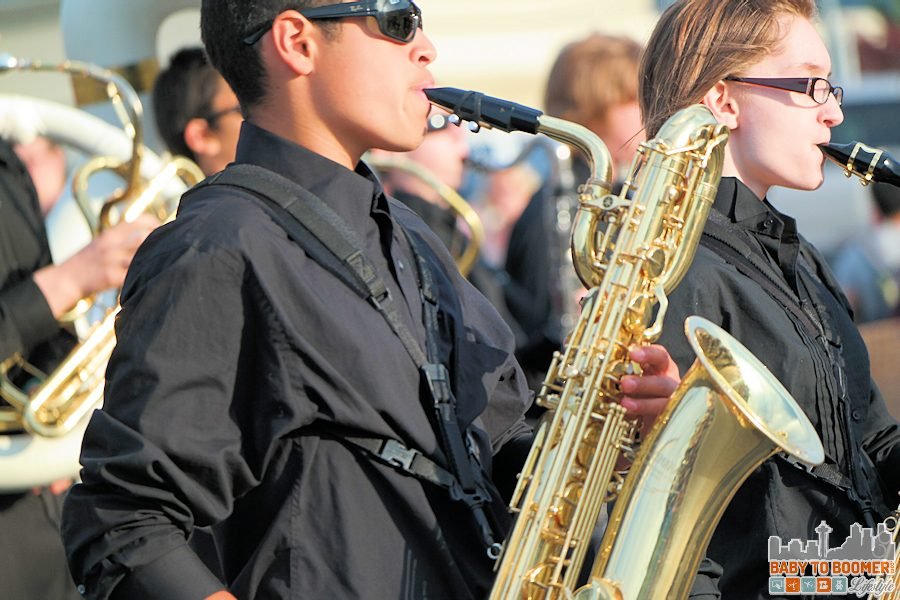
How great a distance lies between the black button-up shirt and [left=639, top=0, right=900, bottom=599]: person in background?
29.0 inches

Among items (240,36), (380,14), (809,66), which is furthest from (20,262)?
(809,66)

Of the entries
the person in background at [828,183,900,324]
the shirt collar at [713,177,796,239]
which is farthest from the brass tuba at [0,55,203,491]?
the person in background at [828,183,900,324]

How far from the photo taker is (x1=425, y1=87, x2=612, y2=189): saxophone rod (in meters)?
2.89

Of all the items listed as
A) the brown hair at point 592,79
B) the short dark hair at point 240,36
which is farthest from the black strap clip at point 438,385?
the brown hair at point 592,79

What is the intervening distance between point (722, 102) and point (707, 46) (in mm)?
146

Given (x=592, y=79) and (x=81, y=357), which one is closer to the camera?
(x=81, y=357)

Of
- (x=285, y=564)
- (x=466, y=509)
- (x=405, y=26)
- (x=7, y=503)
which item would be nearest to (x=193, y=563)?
(x=285, y=564)

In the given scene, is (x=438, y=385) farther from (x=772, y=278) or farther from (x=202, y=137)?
(x=202, y=137)

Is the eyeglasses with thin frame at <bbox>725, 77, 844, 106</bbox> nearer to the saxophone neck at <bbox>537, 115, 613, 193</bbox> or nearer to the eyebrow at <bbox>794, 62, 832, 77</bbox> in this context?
the eyebrow at <bbox>794, 62, 832, 77</bbox>

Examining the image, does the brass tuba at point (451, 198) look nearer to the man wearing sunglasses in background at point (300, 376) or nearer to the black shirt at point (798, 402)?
the black shirt at point (798, 402)

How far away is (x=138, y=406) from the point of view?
2510 mm

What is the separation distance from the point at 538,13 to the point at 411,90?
15.1 meters

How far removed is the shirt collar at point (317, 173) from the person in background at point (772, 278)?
773 millimetres

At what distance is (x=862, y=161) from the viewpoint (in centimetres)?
345
